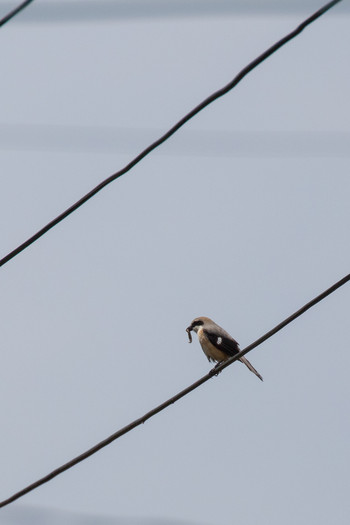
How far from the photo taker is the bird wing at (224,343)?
14.3 m

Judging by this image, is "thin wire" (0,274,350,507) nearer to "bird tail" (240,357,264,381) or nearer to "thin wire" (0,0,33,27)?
"thin wire" (0,0,33,27)

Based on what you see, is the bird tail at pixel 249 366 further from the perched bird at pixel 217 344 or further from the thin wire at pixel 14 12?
the thin wire at pixel 14 12

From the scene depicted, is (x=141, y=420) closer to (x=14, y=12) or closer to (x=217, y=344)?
(x=14, y=12)

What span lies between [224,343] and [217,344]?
0.33 feet

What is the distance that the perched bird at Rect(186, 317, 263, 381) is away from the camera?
14.3 metres

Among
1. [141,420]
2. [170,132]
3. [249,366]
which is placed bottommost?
[141,420]

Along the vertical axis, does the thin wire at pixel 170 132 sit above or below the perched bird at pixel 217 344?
below

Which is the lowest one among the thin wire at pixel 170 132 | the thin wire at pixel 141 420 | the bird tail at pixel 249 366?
the thin wire at pixel 141 420

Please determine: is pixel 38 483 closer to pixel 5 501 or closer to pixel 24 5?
pixel 5 501

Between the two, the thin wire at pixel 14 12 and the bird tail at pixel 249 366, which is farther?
the bird tail at pixel 249 366

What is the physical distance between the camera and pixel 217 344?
1440 centimetres

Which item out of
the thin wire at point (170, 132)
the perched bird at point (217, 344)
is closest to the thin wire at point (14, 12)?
the thin wire at point (170, 132)

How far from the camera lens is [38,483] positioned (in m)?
5.55

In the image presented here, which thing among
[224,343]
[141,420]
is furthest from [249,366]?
[141,420]
